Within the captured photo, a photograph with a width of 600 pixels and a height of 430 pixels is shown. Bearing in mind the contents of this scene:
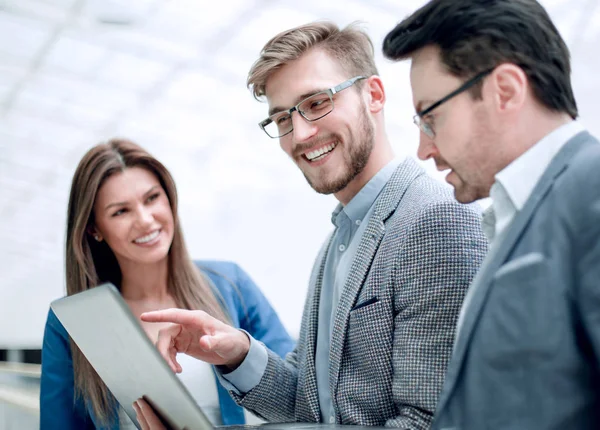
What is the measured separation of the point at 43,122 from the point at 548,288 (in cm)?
1537

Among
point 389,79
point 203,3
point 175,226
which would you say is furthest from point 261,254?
point 175,226

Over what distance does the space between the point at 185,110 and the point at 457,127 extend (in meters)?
13.0

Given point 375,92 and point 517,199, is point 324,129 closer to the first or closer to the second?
point 375,92

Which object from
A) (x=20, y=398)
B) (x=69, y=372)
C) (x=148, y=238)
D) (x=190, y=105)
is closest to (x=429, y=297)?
(x=148, y=238)

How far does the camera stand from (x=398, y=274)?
1568mm

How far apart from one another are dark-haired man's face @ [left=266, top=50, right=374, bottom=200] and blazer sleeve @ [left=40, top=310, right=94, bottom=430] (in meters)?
1.14

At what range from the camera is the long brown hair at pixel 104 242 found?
260 centimetres

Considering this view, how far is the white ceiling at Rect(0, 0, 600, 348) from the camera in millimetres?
9961

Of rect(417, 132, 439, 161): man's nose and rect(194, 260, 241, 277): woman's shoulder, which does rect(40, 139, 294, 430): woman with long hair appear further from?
rect(417, 132, 439, 161): man's nose

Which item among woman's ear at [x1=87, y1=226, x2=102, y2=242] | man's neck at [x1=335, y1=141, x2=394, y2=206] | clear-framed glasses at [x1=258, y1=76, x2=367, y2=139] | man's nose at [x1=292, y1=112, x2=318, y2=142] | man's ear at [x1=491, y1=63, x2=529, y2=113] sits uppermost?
clear-framed glasses at [x1=258, y1=76, x2=367, y2=139]

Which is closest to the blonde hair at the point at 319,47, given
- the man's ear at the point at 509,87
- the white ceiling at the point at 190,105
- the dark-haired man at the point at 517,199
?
the dark-haired man at the point at 517,199

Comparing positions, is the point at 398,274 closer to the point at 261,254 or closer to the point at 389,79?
the point at 389,79

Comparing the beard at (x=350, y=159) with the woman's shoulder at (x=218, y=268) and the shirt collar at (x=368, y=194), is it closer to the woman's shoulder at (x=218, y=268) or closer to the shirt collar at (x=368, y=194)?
the shirt collar at (x=368, y=194)

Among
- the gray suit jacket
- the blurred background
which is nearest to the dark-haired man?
the gray suit jacket
